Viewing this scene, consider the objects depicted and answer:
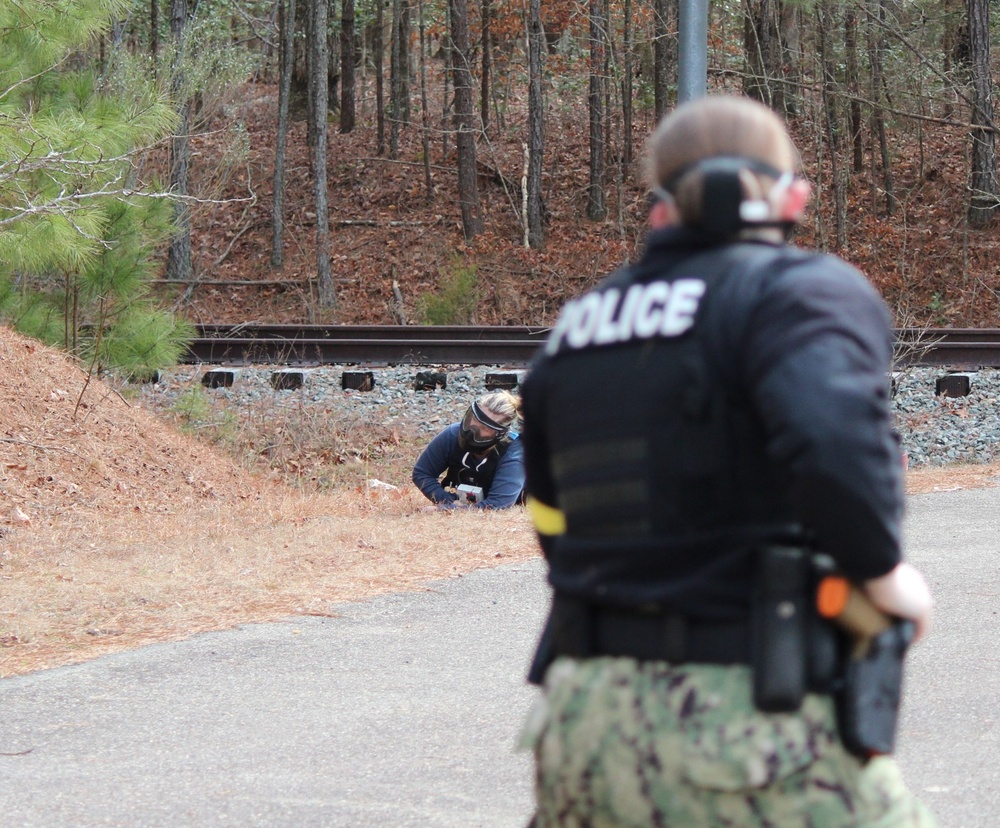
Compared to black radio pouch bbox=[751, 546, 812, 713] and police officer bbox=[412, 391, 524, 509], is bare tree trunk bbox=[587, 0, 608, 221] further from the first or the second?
black radio pouch bbox=[751, 546, 812, 713]

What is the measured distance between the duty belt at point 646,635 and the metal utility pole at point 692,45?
6.99 metres

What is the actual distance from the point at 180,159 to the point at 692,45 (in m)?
9.85

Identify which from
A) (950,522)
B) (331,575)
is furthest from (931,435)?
(331,575)

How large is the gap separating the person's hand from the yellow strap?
1.76 feet

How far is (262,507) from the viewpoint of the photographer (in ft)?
34.3

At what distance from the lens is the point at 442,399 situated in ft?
48.7

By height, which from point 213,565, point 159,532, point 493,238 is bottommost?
point 159,532

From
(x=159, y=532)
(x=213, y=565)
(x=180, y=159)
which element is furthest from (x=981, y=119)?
(x=213, y=565)

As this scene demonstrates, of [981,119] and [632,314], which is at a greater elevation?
[981,119]

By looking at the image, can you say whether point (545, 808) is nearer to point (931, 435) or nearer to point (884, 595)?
point (884, 595)

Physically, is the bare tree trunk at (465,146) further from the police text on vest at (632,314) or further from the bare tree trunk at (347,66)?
the police text on vest at (632,314)

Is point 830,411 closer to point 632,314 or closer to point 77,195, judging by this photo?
point 632,314

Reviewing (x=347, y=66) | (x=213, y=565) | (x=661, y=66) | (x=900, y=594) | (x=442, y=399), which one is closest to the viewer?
(x=900, y=594)

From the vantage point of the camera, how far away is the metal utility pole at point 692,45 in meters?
8.41
